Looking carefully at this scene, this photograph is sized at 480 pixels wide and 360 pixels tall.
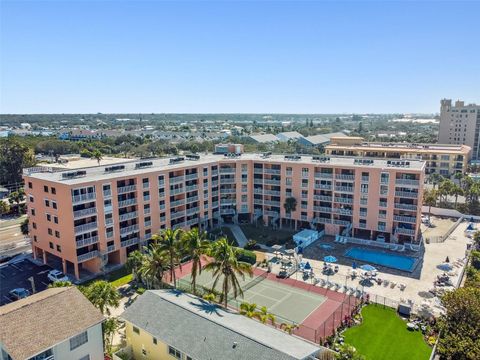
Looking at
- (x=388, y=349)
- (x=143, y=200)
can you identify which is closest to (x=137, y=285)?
(x=143, y=200)

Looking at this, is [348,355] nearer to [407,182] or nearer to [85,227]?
[85,227]

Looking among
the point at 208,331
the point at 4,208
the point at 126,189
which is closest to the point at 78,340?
the point at 208,331

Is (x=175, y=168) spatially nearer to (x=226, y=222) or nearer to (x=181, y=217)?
(x=181, y=217)

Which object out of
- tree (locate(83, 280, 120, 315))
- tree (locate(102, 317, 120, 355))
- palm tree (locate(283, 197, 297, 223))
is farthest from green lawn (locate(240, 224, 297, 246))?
tree (locate(102, 317, 120, 355))

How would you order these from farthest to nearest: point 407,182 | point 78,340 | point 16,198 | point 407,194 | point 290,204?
point 16,198 → point 290,204 → point 407,194 → point 407,182 → point 78,340

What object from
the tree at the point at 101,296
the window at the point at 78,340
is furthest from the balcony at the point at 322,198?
the window at the point at 78,340

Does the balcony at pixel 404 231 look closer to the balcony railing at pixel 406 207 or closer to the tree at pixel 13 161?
the balcony railing at pixel 406 207

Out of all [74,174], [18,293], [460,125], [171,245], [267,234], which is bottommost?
[267,234]
